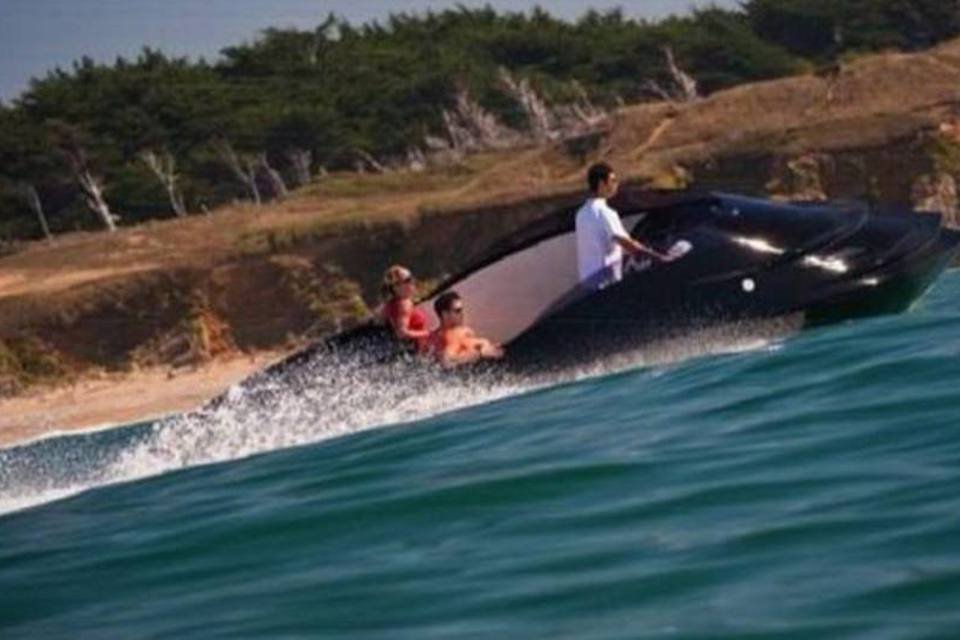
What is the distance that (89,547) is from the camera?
8.99 m

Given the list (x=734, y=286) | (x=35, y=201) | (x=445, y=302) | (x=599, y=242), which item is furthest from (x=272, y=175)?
(x=734, y=286)

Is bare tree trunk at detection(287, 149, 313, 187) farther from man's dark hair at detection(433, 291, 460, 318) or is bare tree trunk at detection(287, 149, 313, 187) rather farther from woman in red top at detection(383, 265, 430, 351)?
man's dark hair at detection(433, 291, 460, 318)

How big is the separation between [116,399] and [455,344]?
13767 millimetres

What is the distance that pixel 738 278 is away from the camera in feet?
41.2

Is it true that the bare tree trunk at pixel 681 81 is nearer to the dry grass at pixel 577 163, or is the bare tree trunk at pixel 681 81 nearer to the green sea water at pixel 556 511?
the dry grass at pixel 577 163

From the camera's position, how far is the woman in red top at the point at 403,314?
12.9 m

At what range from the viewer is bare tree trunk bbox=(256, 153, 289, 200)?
4822 cm

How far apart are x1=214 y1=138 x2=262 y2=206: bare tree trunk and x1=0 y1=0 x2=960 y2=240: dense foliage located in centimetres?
8

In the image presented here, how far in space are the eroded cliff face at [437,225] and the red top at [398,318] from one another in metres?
16.8

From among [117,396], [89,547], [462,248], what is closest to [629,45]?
[462,248]

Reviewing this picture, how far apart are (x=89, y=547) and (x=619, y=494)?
8.12ft

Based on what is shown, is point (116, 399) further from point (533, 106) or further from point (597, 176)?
point (533, 106)

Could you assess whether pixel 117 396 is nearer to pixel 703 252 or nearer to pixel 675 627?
pixel 703 252

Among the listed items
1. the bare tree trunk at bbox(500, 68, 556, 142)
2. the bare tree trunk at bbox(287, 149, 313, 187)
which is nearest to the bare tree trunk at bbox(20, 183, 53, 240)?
the bare tree trunk at bbox(287, 149, 313, 187)
